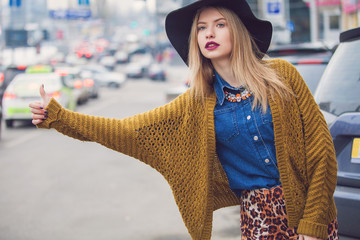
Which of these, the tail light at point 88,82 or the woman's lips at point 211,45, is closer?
the woman's lips at point 211,45

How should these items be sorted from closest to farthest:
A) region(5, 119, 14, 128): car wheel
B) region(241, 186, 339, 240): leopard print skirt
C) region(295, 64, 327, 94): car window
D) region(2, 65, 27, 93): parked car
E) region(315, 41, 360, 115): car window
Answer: region(241, 186, 339, 240): leopard print skirt
region(315, 41, 360, 115): car window
region(295, 64, 327, 94): car window
region(5, 119, 14, 128): car wheel
region(2, 65, 27, 93): parked car

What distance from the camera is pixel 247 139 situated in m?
2.13

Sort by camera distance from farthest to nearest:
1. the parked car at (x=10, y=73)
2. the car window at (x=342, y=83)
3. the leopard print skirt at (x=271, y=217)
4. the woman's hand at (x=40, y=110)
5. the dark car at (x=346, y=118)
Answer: the parked car at (x=10, y=73) < the car window at (x=342, y=83) < the dark car at (x=346, y=118) < the woman's hand at (x=40, y=110) < the leopard print skirt at (x=271, y=217)

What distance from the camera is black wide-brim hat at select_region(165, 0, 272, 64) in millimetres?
2186

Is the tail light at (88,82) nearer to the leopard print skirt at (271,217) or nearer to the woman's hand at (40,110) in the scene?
the woman's hand at (40,110)

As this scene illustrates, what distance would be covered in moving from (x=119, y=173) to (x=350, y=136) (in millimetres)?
5159

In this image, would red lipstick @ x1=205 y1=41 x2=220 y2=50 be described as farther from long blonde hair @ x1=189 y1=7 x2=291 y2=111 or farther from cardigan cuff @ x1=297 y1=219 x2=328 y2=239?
cardigan cuff @ x1=297 y1=219 x2=328 y2=239

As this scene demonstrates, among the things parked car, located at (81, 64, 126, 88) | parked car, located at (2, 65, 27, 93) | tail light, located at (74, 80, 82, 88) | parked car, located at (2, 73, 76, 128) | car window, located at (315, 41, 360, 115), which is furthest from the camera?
parked car, located at (81, 64, 126, 88)

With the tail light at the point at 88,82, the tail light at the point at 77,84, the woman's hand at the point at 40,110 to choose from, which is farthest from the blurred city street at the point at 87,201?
the tail light at the point at 88,82

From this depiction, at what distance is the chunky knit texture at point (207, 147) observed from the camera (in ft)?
6.76

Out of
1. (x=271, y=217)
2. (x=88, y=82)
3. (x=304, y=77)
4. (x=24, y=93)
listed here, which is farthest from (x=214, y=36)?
(x=88, y=82)

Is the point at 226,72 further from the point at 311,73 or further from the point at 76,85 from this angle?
the point at 76,85

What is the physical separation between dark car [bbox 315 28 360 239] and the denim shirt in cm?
94

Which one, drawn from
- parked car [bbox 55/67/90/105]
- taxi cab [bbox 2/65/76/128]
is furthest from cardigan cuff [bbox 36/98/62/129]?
parked car [bbox 55/67/90/105]
